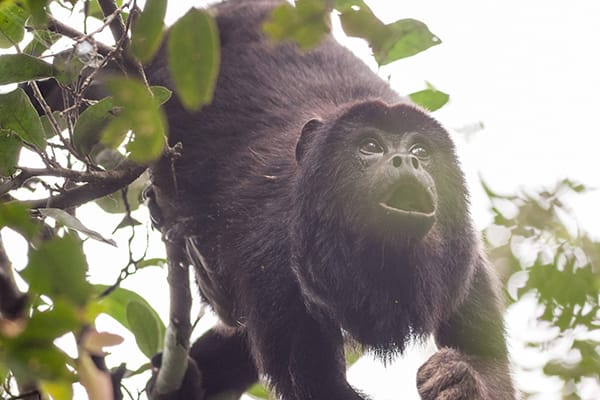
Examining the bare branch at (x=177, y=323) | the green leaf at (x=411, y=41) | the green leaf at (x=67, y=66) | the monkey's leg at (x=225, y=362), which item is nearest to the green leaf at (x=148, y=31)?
the green leaf at (x=67, y=66)

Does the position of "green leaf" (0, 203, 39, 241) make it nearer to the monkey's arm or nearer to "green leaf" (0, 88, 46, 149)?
"green leaf" (0, 88, 46, 149)

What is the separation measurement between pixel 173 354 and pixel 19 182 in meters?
1.21

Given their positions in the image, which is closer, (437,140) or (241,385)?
(437,140)

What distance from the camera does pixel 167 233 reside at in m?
4.37

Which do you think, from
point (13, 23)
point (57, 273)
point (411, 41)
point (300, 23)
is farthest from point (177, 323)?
point (57, 273)

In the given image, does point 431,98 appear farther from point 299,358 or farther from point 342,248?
point 299,358

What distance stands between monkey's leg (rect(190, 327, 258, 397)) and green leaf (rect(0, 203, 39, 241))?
392 cm

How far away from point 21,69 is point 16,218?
2.12 m

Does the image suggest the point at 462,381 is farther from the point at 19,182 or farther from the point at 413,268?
the point at 19,182

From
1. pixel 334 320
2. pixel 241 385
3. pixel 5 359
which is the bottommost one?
pixel 241 385

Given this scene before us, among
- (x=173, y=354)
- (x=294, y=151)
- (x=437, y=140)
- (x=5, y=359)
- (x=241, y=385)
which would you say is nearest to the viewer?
(x=5, y=359)

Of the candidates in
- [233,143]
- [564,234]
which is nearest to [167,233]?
[233,143]

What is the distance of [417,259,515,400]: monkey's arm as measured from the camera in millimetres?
4188

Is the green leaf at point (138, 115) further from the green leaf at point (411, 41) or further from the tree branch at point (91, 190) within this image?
the green leaf at point (411, 41)
